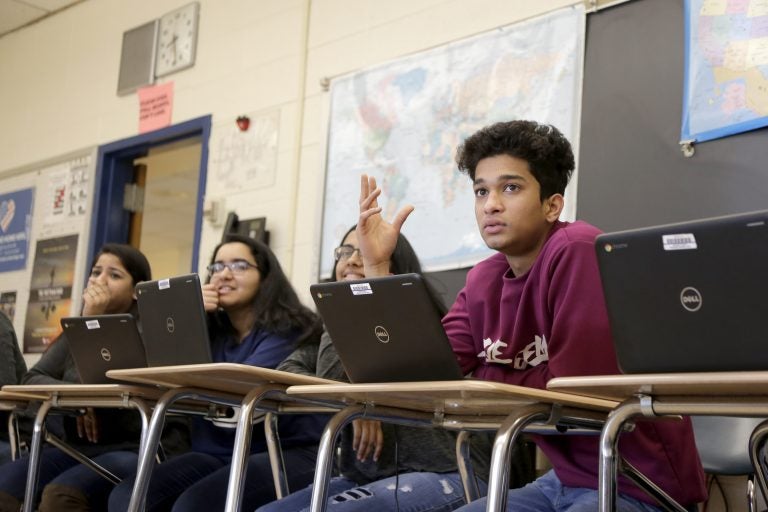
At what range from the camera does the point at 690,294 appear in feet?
4.05

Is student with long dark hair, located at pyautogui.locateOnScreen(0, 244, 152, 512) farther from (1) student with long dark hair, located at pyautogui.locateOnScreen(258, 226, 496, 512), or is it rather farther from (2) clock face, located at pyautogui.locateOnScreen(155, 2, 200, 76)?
(2) clock face, located at pyautogui.locateOnScreen(155, 2, 200, 76)

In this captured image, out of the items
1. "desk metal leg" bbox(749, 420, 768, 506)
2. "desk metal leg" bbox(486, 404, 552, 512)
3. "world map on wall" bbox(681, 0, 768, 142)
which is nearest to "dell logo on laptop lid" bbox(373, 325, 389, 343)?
"desk metal leg" bbox(486, 404, 552, 512)

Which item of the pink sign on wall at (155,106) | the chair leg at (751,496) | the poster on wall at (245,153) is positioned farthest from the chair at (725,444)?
the pink sign on wall at (155,106)

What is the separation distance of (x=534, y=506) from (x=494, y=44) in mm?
1997

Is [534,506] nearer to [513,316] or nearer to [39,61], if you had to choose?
[513,316]

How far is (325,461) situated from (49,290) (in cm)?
358

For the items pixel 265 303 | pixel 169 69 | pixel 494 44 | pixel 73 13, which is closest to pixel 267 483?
pixel 265 303

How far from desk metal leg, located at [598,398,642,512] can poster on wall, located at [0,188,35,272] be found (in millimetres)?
4471

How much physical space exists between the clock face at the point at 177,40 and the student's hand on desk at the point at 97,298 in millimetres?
1599

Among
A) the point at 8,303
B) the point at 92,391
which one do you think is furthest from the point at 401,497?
the point at 8,303

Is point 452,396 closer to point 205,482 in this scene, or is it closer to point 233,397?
point 233,397

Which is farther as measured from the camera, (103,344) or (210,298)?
(210,298)

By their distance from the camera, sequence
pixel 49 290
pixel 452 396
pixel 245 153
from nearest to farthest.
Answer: pixel 452 396 < pixel 245 153 < pixel 49 290

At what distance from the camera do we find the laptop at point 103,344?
2.44 m
